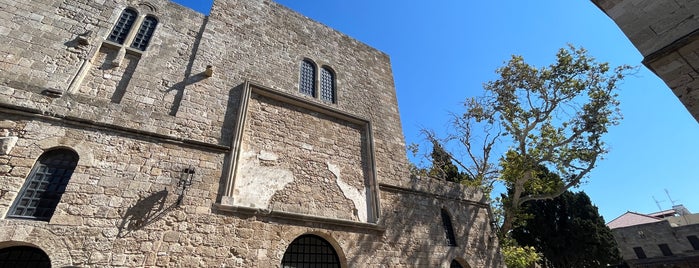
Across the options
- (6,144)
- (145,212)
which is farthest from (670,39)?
(6,144)

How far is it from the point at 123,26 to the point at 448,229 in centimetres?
1089

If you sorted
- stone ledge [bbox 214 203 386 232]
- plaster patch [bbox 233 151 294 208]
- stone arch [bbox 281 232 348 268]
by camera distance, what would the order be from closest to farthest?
stone ledge [bbox 214 203 386 232]
plaster patch [bbox 233 151 294 208]
stone arch [bbox 281 232 348 268]

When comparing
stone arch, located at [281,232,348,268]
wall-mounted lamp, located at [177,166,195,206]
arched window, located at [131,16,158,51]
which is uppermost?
arched window, located at [131,16,158,51]

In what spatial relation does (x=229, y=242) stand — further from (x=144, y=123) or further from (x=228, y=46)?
(x=228, y=46)

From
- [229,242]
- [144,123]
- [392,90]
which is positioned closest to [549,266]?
[392,90]

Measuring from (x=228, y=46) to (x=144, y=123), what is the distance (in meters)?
3.45

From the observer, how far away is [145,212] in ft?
16.9

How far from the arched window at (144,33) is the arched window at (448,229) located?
986 centimetres

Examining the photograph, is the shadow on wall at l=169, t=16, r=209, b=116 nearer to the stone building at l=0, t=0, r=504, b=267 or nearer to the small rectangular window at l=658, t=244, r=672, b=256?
the stone building at l=0, t=0, r=504, b=267

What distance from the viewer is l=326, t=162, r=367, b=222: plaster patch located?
7663 mm

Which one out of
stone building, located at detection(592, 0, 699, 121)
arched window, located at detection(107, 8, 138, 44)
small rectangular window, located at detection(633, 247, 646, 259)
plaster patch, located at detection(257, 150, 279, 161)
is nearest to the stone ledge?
plaster patch, located at detection(257, 150, 279, 161)

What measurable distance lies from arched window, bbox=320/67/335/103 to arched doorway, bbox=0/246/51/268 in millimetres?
6964

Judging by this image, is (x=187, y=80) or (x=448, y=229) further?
(x=448, y=229)

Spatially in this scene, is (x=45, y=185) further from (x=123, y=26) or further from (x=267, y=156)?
(x=123, y=26)
